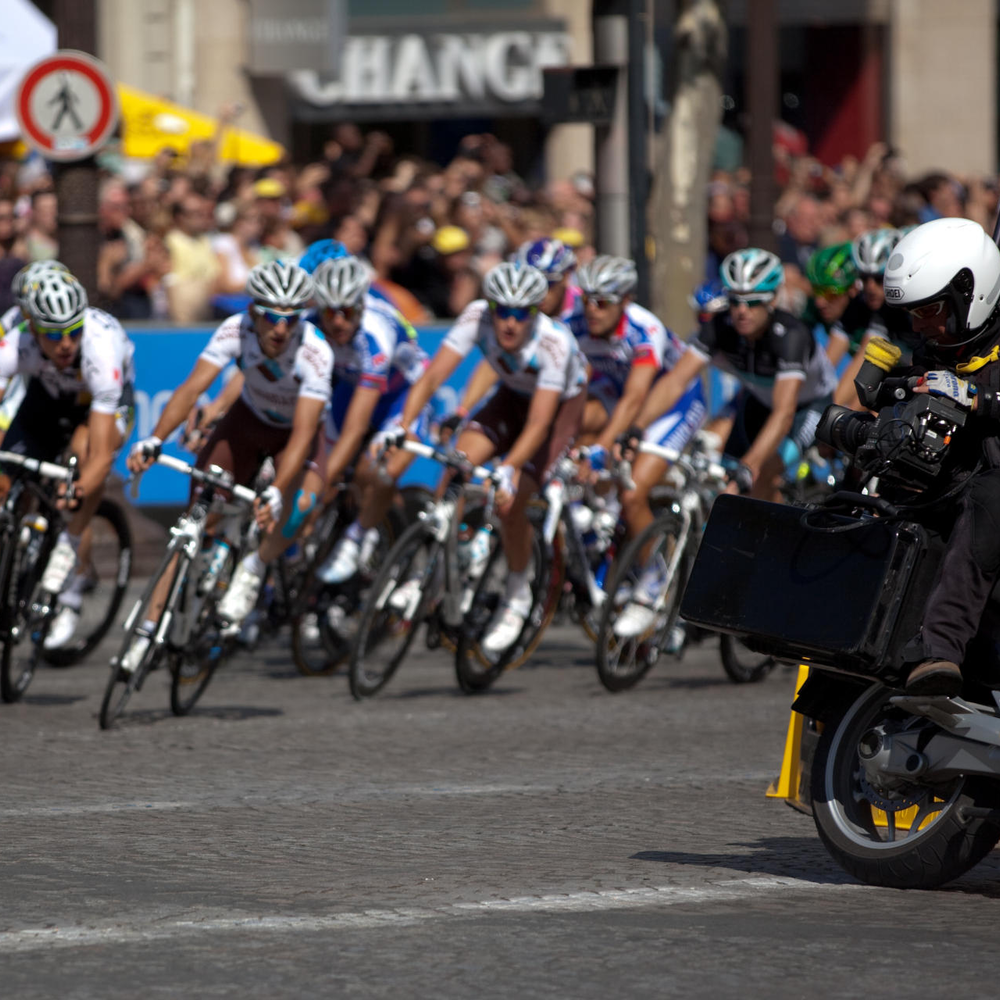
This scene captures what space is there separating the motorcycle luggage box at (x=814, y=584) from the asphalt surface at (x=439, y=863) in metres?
0.69

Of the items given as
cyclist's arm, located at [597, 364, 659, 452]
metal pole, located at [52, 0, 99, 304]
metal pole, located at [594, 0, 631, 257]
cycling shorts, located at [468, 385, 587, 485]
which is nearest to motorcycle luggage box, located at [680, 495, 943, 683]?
cycling shorts, located at [468, 385, 587, 485]

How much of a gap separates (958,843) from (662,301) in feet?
39.4

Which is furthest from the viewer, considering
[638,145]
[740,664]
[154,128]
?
[154,128]

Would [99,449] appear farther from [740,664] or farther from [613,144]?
[613,144]

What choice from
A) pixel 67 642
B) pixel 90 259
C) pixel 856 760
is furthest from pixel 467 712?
pixel 90 259

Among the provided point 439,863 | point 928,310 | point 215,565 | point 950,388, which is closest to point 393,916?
point 439,863

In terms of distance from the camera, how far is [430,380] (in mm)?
10898

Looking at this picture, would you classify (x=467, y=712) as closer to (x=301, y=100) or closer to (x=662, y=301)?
(x=662, y=301)

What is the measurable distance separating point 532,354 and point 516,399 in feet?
1.49

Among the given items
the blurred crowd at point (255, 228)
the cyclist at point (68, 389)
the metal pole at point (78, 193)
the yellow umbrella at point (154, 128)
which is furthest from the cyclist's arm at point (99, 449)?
the yellow umbrella at point (154, 128)

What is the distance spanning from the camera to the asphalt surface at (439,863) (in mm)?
5141

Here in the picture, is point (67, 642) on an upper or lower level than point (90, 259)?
lower

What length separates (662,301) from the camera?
1772cm

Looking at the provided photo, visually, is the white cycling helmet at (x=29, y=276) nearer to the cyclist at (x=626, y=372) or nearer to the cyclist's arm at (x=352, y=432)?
the cyclist's arm at (x=352, y=432)
